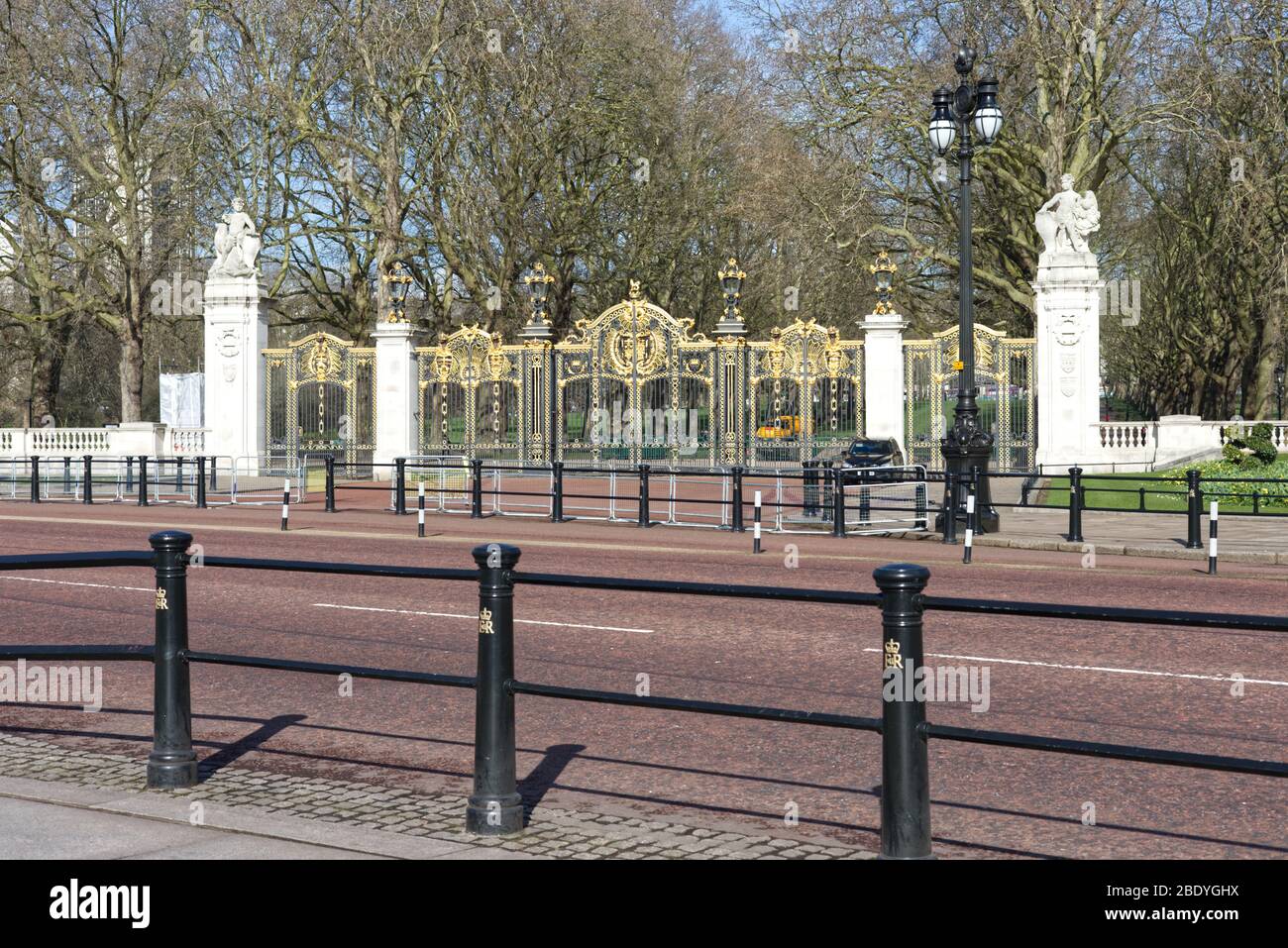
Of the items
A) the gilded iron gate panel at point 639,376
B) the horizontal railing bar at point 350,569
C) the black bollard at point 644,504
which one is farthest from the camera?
the gilded iron gate panel at point 639,376

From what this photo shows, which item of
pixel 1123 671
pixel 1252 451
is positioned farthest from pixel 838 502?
pixel 1123 671

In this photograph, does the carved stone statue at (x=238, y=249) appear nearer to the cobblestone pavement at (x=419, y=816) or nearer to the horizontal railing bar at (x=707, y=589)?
the cobblestone pavement at (x=419, y=816)

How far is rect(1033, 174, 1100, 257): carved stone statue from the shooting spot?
3431cm

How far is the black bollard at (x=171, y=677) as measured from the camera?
738 cm

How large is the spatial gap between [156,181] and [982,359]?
25.7 metres

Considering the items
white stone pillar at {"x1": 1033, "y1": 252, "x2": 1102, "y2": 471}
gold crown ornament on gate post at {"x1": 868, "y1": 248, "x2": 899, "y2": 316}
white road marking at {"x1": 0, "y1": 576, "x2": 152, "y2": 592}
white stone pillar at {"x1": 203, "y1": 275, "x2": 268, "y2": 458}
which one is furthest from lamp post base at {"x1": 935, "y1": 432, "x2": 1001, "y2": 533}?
white stone pillar at {"x1": 203, "y1": 275, "x2": 268, "y2": 458}

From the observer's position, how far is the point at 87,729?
9.15m

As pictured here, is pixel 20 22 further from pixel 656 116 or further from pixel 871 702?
pixel 871 702

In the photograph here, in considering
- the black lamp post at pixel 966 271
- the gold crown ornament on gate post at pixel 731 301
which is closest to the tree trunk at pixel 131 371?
the gold crown ornament on gate post at pixel 731 301

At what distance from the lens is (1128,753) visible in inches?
217

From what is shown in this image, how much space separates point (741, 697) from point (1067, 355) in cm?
2676

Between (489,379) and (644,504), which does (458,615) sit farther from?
(489,379)

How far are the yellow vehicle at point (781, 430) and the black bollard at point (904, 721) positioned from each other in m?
30.6

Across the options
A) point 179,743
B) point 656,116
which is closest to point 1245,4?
point 656,116
